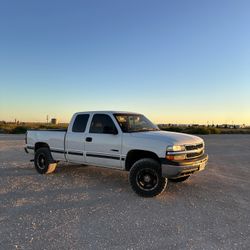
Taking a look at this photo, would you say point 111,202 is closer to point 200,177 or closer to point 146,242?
point 146,242

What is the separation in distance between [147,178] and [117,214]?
148 cm

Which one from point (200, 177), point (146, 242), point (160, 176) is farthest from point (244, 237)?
point (200, 177)

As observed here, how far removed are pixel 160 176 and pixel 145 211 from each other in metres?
1.10

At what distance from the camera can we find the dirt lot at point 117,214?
392 cm

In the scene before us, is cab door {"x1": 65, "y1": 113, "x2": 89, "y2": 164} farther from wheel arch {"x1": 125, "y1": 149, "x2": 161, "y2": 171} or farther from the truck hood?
the truck hood

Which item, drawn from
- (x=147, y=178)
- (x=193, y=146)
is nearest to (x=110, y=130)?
(x=147, y=178)

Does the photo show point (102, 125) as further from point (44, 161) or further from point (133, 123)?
point (44, 161)

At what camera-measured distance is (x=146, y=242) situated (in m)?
3.88

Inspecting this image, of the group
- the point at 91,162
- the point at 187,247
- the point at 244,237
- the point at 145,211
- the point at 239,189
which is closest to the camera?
the point at 187,247

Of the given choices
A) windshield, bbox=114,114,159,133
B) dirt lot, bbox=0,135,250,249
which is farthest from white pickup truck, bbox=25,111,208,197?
dirt lot, bbox=0,135,250,249

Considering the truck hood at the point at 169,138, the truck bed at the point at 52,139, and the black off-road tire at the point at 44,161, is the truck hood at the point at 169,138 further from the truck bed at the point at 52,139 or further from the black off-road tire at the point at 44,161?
the black off-road tire at the point at 44,161

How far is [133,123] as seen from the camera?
24.1ft

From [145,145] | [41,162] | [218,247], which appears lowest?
[218,247]

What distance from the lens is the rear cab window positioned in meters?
7.81
